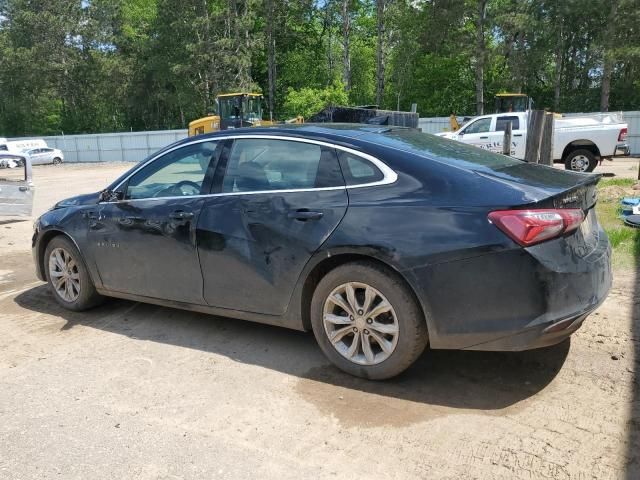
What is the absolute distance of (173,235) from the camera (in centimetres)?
429

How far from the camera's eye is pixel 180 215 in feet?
14.0

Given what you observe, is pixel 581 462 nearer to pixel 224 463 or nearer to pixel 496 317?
pixel 496 317

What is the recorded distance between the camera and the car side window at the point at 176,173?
4348 mm

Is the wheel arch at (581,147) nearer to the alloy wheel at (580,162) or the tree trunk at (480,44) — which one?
the alloy wheel at (580,162)

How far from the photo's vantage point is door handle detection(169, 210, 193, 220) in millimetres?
4219

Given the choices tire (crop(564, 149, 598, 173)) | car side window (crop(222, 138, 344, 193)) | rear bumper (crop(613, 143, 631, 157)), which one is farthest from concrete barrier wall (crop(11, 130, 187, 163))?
car side window (crop(222, 138, 344, 193))

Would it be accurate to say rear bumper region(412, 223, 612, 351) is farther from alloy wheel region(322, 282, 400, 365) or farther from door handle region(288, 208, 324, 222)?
door handle region(288, 208, 324, 222)

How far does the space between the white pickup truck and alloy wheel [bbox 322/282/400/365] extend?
12.9 m

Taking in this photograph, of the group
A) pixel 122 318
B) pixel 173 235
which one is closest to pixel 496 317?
pixel 173 235

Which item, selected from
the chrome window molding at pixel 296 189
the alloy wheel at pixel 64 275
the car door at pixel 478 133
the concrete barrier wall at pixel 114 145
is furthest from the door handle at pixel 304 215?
the concrete barrier wall at pixel 114 145

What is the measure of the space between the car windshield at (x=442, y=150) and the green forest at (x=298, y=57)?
107ft

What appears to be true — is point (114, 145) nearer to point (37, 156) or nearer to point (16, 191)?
point (37, 156)

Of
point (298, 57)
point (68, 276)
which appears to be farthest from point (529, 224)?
point (298, 57)

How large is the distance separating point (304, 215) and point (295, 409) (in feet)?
4.00
